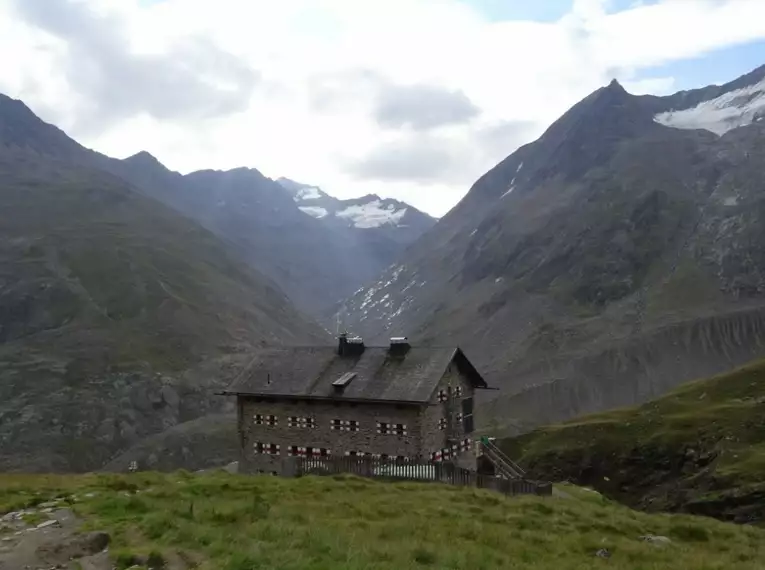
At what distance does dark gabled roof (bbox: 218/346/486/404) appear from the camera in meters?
51.8

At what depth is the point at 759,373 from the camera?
110188 millimetres

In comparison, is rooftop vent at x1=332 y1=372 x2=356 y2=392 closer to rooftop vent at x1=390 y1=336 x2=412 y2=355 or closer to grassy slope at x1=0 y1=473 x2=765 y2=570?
rooftop vent at x1=390 y1=336 x2=412 y2=355

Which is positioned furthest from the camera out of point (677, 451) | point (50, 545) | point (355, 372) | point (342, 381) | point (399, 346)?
point (677, 451)

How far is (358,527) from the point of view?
20.1 meters

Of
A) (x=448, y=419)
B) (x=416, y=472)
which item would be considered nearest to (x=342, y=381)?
(x=448, y=419)

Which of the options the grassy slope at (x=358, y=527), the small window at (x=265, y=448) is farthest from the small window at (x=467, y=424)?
the grassy slope at (x=358, y=527)

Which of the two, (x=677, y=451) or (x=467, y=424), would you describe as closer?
(x=467, y=424)

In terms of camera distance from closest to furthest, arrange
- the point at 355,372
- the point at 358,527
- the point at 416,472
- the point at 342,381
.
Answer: the point at 358,527 < the point at 416,472 < the point at 342,381 < the point at 355,372

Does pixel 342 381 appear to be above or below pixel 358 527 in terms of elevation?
above

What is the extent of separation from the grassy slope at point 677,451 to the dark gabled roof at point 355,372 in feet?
88.4

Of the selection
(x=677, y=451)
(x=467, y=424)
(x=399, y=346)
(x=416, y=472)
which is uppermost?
(x=399, y=346)

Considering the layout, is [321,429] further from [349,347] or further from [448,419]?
[448,419]

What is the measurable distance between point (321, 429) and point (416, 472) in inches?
586

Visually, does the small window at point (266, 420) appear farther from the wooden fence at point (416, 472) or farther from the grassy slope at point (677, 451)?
the grassy slope at point (677, 451)
